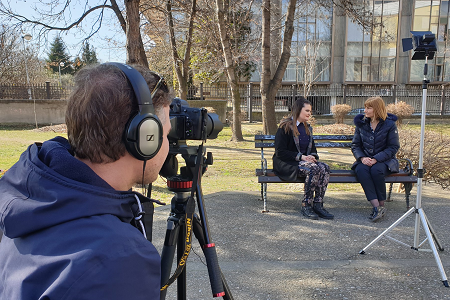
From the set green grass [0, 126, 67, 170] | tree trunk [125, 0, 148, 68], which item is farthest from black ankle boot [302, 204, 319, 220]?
green grass [0, 126, 67, 170]

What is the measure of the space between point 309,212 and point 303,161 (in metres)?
0.74

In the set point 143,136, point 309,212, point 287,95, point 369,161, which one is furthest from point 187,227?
point 287,95

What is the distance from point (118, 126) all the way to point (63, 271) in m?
0.45

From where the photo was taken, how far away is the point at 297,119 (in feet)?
18.2

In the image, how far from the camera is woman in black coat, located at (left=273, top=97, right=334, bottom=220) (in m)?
5.11

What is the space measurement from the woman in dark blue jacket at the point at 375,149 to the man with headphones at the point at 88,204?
447 cm

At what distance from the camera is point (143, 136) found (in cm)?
113

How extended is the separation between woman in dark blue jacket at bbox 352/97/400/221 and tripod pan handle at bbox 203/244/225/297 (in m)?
3.55

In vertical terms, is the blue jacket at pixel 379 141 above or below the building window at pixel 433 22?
below

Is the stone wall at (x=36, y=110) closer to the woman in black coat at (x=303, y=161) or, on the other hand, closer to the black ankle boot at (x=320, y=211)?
the woman in black coat at (x=303, y=161)

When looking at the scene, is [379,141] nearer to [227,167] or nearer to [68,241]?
[227,167]

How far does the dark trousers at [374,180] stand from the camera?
504 centimetres

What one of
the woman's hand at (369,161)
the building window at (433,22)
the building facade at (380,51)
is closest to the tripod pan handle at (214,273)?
the woman's hand at (369,161)

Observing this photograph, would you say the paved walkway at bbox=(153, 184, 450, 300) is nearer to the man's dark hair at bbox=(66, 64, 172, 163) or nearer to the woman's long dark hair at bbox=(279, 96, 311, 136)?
the woman's long dark hair at bbox=(279, 96, 311, 136)
